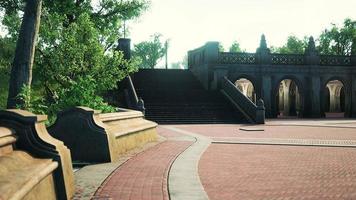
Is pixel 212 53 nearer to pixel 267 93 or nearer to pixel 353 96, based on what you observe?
pixel 267 93

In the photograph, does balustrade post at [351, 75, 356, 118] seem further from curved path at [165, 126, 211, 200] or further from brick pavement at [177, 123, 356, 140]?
curved path at [165, 126, 211, 200]

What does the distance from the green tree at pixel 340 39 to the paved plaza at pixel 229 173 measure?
5630 centimetres

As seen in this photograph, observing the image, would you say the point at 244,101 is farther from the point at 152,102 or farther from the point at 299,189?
the point at 299,189

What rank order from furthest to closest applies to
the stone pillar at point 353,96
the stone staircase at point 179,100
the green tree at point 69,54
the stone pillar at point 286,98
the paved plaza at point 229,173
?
1. the stone pillar at point 286,98
2. the stone pillar at point 353,96
3. the stone staircase at point 179,100
4. the green tree at point 69,54
5. the paved plaza at point 229,173

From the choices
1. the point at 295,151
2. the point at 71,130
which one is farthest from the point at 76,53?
the point at 295,151

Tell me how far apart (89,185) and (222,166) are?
378cm

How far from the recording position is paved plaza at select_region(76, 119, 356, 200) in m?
6.96

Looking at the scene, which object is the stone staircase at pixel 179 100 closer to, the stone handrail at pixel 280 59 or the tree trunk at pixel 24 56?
the stone handrail at pixel 280 59

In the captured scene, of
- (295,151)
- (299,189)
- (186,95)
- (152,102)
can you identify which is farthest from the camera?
(186,95)

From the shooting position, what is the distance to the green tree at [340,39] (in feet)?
212

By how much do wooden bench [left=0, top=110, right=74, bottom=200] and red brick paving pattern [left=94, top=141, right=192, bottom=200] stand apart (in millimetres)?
756

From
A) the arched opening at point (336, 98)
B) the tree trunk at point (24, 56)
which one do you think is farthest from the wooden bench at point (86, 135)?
the arched opening at point (336, 98)

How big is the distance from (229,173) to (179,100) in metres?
23.8

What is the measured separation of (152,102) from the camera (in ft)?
105
